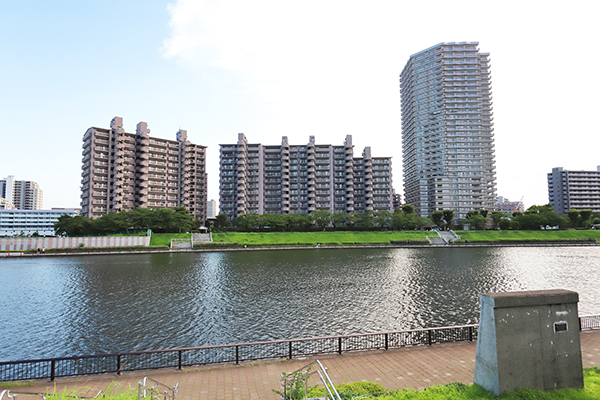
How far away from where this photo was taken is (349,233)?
105438 millimetres

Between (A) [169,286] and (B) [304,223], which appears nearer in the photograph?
(A) [169,286]

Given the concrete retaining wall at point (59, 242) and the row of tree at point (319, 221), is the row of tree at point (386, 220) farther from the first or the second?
the concrete retaining wall at point (59, 242)

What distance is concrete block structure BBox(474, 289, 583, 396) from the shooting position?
27.7 feet

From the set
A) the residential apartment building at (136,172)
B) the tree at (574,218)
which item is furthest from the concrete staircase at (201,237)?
the tree at (574,218)

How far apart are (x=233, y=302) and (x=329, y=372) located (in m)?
17.8

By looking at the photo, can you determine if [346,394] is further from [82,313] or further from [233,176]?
[233,176]

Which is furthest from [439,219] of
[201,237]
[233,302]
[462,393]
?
[462,393]

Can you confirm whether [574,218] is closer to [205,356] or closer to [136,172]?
[205,356]

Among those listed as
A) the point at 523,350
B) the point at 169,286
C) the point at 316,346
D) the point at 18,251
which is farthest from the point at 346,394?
the point at 18,251

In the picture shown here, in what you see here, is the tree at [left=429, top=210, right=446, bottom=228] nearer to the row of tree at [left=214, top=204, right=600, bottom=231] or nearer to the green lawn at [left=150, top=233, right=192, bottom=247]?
the row of tree at [left=214, top=204, right=600, bottom=231]

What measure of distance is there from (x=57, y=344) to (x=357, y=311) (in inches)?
756

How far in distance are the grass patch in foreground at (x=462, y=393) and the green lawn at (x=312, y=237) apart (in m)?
81.2

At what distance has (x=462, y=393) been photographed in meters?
8.68

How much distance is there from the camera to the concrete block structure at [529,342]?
844cm
